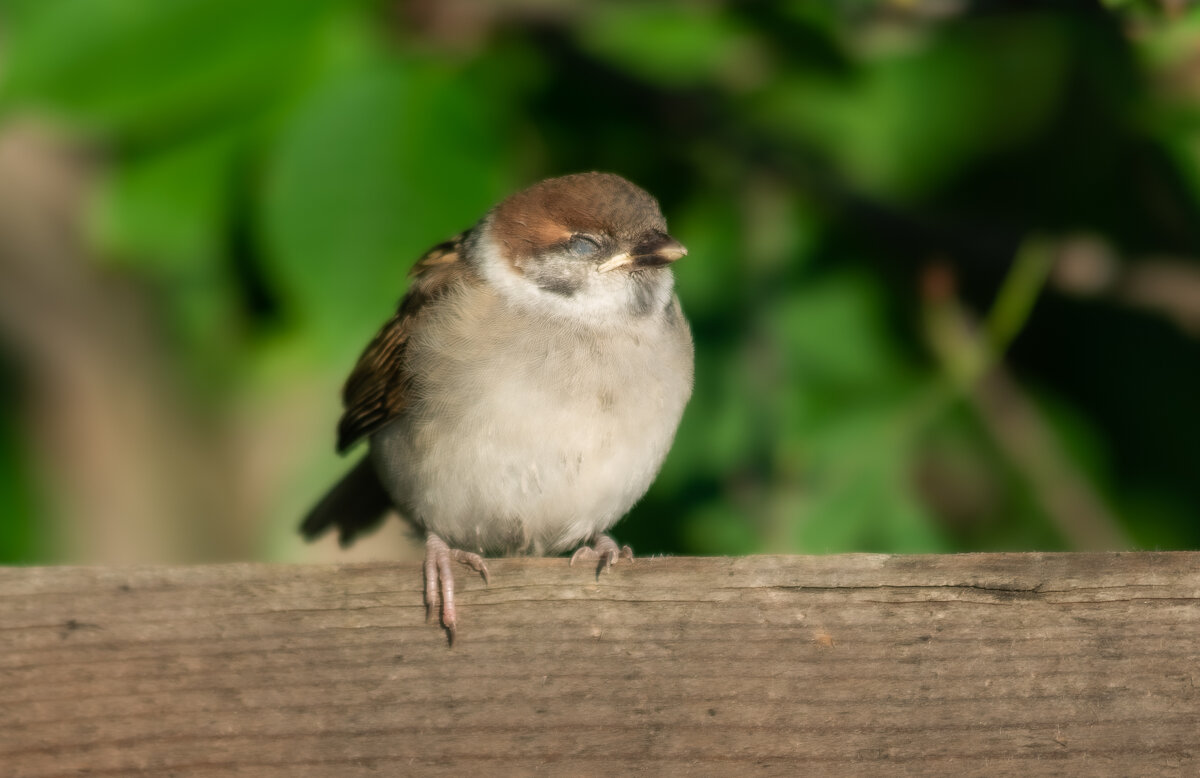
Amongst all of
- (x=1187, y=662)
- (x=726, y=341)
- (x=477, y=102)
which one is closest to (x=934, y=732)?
(x=1187, y=662)

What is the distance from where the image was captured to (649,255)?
3.06m

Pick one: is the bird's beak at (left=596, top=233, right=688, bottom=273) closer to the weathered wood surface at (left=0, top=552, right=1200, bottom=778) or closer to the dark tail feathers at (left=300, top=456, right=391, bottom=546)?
the dark tail feathers at (left=300, top=456, right=391, bottom=546)

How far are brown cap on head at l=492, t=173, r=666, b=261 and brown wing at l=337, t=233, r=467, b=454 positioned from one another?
0.17m

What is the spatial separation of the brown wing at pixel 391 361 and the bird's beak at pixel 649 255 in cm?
38

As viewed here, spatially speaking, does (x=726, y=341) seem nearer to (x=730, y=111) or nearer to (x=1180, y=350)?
(x=730, y=111)

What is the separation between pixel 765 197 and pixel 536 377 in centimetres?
104

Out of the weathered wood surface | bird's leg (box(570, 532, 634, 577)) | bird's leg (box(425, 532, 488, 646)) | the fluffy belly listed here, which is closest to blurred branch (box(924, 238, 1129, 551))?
the fluffy belly

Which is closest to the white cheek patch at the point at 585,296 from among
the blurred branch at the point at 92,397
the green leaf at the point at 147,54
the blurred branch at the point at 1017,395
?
the green leaf at the point at 147,54

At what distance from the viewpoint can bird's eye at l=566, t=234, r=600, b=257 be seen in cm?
315

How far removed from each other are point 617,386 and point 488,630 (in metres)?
0.90

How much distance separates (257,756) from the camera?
2078 mm

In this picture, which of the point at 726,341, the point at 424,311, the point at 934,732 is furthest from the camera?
the point at 726,341

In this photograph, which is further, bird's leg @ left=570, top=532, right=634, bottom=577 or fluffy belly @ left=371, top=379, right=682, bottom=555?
fluffy belly @ left=371, top=379, right=682, bottom=555

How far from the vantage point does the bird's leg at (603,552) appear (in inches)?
89.7
